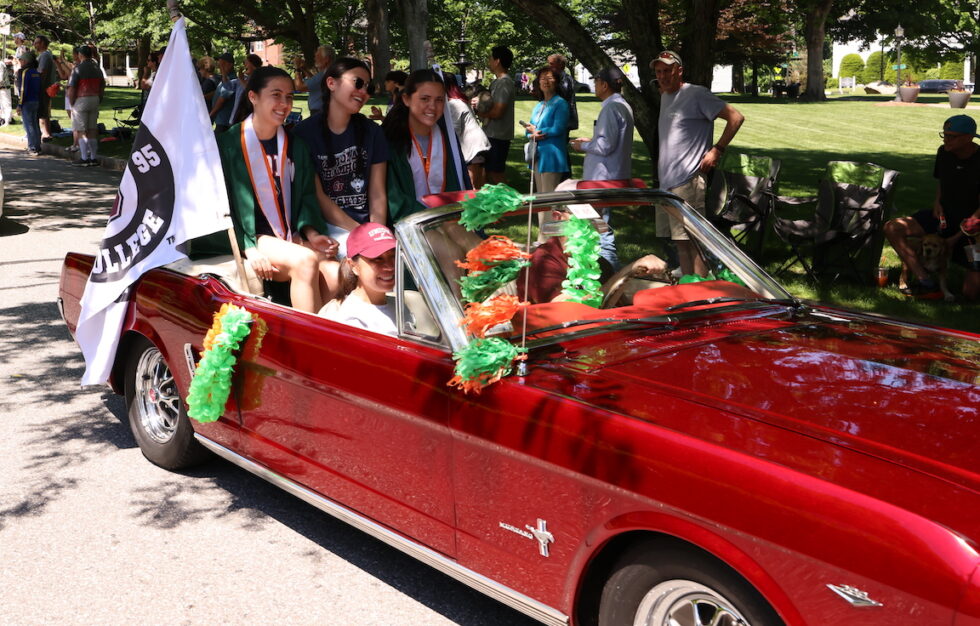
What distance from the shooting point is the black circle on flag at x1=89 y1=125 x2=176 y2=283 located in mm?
5113

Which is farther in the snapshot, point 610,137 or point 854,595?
point 610,137

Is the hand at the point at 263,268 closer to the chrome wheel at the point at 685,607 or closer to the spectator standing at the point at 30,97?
the chrome wheel at the point at 685,607

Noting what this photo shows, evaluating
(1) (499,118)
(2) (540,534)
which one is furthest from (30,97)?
(2) (540,534)

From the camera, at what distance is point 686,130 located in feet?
28.9

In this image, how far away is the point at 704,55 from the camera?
1151 cm

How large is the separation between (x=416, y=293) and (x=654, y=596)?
1.42 meters

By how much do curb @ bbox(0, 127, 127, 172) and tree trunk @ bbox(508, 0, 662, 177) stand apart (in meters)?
7.97

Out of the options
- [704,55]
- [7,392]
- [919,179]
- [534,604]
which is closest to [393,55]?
[919,179]

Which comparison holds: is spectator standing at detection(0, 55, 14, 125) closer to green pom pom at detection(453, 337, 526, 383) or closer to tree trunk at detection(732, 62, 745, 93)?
green pom pom at detection(453, 337, 526, 383)

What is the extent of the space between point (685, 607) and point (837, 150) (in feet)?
71.8

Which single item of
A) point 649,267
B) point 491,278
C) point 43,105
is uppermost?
point 43,105

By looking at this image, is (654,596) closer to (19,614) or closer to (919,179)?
(19,614)

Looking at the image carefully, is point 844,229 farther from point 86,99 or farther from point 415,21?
point 86,99

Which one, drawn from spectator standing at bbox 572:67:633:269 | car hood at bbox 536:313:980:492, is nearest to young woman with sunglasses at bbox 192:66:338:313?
car hood at bbox 536:313:980:492
